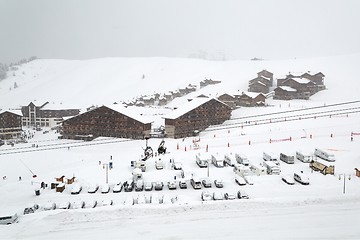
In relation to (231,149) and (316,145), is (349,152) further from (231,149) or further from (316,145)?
(231,149)

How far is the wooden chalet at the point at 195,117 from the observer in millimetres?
42781

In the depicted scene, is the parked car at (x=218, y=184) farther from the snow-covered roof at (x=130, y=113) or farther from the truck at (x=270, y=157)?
the snow-covered roof at (x=130, y=113)

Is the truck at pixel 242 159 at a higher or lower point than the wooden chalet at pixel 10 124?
lower

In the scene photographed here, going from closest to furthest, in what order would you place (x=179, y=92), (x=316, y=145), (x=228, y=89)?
(x=316, y=145) → (x=228, y=89) → (x=179, y=92)

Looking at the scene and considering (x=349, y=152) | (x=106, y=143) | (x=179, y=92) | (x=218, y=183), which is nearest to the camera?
(x=218, y=183)

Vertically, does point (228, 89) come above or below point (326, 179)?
above

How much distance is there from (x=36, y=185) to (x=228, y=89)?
166 feet

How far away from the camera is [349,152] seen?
98.7 ft

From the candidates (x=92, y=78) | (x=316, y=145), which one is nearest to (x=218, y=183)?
(x=316, y=145)

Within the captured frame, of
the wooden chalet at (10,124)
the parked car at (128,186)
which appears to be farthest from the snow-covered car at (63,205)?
the wooden chalet at (10,124)

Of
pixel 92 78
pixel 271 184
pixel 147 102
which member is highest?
pixel 92 78

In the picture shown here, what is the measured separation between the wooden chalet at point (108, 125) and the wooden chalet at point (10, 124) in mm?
13954

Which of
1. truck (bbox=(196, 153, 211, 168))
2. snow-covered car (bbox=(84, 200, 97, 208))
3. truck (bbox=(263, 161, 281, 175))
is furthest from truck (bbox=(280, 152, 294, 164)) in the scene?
snow-covered car (bbox=(84, 200, 97, 208))

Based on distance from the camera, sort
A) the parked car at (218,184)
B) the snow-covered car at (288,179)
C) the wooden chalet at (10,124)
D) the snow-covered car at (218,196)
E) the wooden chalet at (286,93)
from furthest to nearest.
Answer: the wooden chalet at (286,93) → the wooden chalet at (10,124) → the snow-covered car at (288,179) → the parked car at (218,184) → the snow-covered car at (218,196)
